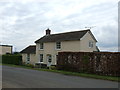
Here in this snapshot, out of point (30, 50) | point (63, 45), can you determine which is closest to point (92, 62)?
point (63, 45)

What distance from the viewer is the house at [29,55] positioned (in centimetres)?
4122

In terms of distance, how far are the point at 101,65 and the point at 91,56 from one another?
70.3 inches

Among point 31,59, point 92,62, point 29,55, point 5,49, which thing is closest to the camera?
point 92,62

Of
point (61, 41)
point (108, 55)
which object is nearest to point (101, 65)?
point (108, 55)

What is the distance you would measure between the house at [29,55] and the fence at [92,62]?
1600 centimetres

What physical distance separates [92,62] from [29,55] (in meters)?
23.8

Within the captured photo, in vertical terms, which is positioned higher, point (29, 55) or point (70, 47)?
point (70, 47)

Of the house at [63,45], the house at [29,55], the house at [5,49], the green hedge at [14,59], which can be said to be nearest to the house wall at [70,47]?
the house at [63,45]

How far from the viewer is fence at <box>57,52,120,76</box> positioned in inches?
777

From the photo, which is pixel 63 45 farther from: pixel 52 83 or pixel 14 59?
pixel 52 83

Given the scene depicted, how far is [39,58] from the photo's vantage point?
3919 cm

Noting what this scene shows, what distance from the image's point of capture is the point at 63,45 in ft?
112

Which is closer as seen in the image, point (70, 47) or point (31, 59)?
point (70, 47)

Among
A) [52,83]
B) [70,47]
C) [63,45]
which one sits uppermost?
[63,45]
